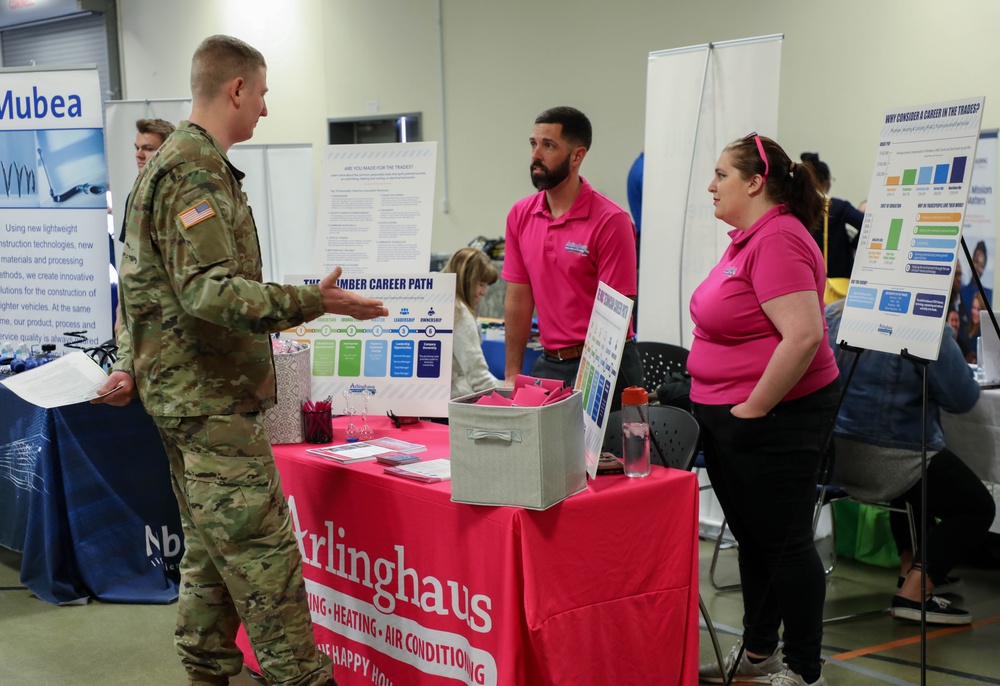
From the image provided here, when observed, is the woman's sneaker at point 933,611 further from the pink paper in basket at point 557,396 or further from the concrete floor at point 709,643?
the pink paper in basket at point 557,396

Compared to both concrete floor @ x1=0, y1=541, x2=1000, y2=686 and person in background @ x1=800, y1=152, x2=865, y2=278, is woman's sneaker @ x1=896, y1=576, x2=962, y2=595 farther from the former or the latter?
person in background @ x1=800, y1=152, x2=865, y2=278

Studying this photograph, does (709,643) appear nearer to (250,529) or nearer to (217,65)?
(250,529)

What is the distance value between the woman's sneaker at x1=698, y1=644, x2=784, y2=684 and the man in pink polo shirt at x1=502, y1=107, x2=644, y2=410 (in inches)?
31.0

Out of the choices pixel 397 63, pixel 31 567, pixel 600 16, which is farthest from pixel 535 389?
pixel 397 63

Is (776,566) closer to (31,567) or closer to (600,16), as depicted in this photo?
(31,567)

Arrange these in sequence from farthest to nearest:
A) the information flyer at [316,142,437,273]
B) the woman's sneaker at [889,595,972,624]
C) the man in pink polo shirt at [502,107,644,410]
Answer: the woman's sneaker at [889,595,972,624] < the information flyer at [316,142,437,273] < the man in pink polo shirt at [502,107,644,410]

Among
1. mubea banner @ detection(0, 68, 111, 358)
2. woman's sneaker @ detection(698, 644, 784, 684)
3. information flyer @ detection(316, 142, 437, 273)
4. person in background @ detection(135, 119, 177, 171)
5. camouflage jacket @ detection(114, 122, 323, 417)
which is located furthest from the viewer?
mubea banner @ detection(0, 68, 111, 358)

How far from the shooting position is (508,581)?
1992 mm

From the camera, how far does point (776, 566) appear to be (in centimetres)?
248

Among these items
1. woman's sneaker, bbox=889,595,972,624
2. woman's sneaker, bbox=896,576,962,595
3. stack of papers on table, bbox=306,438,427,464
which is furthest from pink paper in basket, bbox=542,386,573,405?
woman's sneaker, bbox=896,576,962,595

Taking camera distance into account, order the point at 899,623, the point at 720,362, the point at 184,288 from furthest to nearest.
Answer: the point at 899,623
the point at 720,362
the point at 184,288

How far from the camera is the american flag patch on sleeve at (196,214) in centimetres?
201

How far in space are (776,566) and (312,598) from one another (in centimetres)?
124

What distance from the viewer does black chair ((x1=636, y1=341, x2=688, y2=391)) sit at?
366 centimetres
